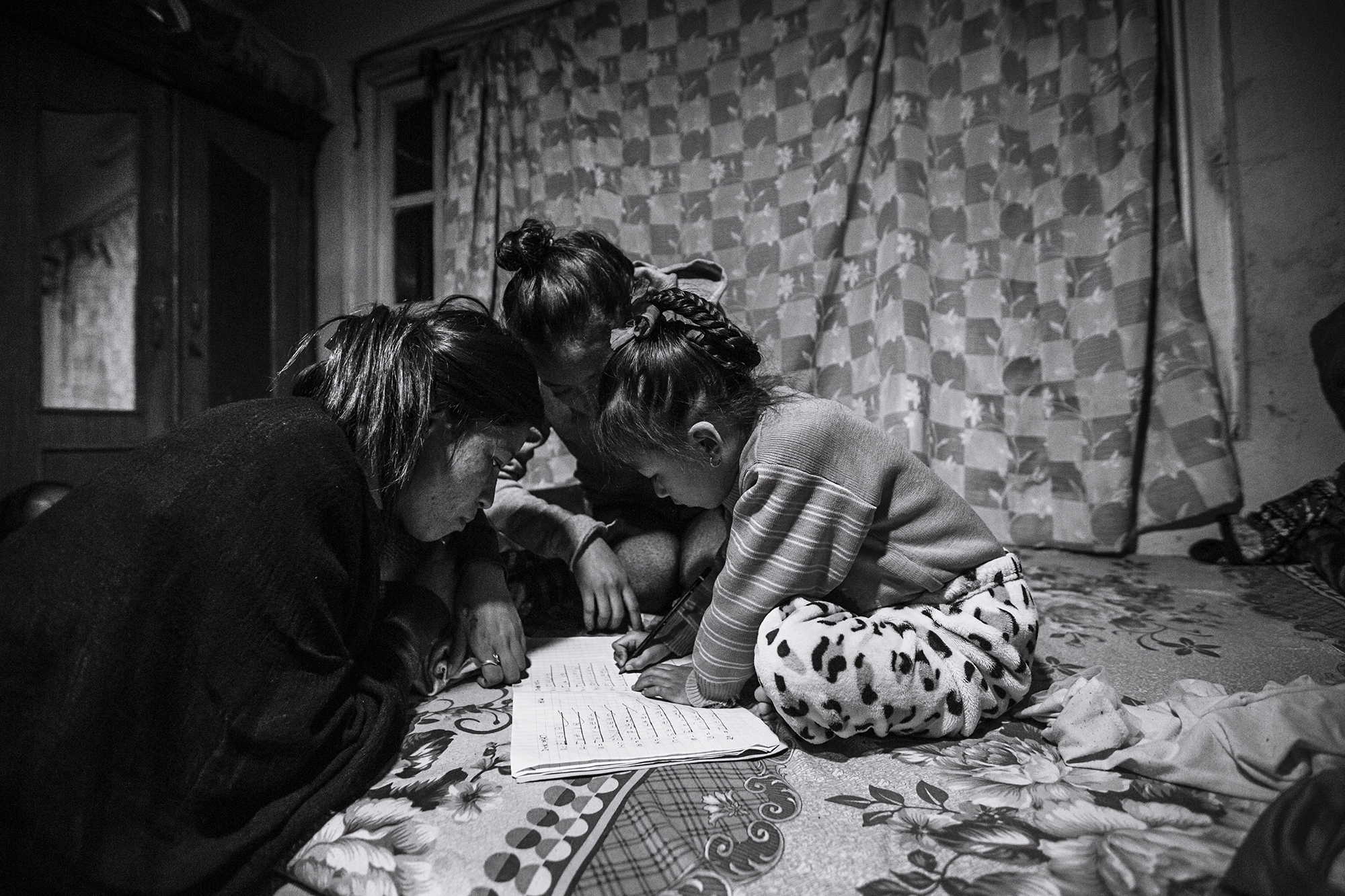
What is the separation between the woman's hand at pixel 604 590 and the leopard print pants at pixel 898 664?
0.37m

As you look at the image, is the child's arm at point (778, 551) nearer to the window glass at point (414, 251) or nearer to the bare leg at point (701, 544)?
the bare leg at point (701, 544)

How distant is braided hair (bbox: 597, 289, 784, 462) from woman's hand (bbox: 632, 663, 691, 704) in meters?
0.28

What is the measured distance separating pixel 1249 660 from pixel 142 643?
130 centimetres

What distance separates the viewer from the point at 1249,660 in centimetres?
96

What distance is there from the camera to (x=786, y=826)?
0.59 meters

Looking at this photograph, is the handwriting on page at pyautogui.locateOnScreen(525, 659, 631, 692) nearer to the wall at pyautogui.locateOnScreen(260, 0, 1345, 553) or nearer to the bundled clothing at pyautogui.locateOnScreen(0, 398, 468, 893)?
the bundled clothing at pyautogui.locateOnScreen(0, 398, 468, 893)

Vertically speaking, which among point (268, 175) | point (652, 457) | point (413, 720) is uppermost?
point (268, 175)

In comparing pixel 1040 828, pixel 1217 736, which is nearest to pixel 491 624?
pixel 1040 828

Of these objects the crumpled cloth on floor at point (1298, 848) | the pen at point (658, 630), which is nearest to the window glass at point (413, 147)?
the pen at point (658, 630)

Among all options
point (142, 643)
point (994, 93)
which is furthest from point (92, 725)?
point (994, 93)

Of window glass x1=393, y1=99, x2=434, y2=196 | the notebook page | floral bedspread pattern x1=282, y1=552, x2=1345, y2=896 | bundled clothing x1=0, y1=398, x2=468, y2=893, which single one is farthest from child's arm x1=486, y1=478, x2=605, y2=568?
window glass x1=393, y1=99, x2=434, y2=196

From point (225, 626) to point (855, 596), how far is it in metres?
0.67

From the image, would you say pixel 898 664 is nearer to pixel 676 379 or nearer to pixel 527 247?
pixel 676 379

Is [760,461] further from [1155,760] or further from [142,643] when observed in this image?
[142,643]
